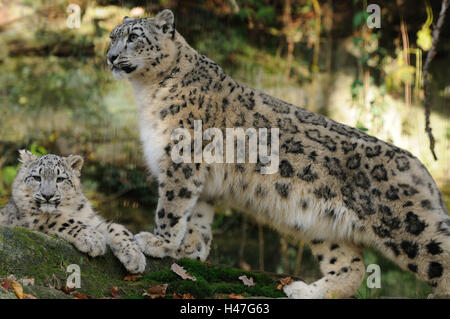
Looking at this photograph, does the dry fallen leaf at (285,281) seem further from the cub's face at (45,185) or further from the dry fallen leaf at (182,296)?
the cub's face at (45,185)

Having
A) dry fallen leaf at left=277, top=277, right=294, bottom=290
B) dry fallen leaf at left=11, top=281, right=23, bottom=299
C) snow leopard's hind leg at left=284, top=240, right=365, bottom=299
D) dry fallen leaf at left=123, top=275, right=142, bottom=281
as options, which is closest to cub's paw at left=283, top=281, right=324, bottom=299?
snow leopard's hind leg at left=284, top=240, right=365, bottom=299

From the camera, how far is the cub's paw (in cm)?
561

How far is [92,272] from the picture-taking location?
4.92m

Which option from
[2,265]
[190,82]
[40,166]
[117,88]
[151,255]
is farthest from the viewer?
[117,88]

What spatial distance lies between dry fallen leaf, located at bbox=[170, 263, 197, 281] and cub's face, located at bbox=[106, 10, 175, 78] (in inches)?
78.6

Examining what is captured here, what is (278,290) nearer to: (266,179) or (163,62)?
(266,179)

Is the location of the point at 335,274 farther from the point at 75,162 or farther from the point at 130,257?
the point at 75,162

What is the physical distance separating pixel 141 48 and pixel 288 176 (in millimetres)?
1974

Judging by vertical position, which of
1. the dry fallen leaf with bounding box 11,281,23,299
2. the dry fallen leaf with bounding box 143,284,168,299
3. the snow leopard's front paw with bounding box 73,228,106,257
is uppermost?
the snow leopard's front paw with bounding box 73,228,106,257

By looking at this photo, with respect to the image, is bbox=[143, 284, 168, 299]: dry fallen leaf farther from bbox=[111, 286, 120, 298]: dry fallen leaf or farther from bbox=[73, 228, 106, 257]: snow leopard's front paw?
bbox=[73, 228, 106, 257]: snow leopard's front paw
